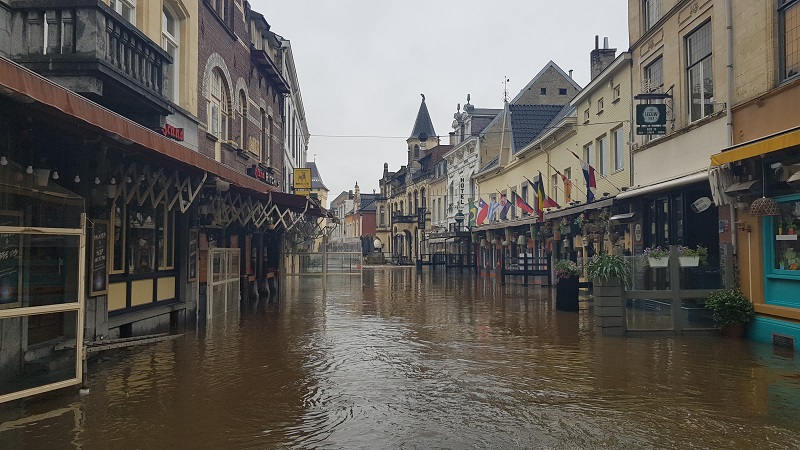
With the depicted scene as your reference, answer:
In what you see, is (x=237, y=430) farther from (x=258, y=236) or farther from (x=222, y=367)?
(x=258, y=236)

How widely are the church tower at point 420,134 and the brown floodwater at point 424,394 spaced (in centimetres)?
5917

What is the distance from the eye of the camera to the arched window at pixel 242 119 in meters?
20.7

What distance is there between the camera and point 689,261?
11453 millimetres

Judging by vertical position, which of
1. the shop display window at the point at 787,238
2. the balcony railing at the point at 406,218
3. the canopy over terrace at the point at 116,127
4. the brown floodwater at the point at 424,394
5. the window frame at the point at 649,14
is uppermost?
the window frame at the point at 649,14

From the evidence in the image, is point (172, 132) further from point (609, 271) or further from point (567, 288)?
point (567, 288)

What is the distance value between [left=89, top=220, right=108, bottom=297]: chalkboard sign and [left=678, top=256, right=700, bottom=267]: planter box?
10.3 metres

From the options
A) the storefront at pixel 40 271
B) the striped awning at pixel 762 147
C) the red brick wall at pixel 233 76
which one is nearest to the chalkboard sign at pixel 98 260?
the storefront at pixel 40 271

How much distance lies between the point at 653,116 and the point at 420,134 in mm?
56506

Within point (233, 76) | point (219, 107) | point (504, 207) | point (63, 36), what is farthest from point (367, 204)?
point (63, 36)

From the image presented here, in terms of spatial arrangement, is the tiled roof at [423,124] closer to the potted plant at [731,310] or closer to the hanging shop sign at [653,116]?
the hanging shop sign at [653,116]

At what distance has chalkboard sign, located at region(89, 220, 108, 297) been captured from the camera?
9.42 metres

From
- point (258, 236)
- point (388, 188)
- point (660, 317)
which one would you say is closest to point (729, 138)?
point (660, 317)

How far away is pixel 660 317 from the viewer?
11695 mm

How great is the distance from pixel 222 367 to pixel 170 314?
5.19 metres
